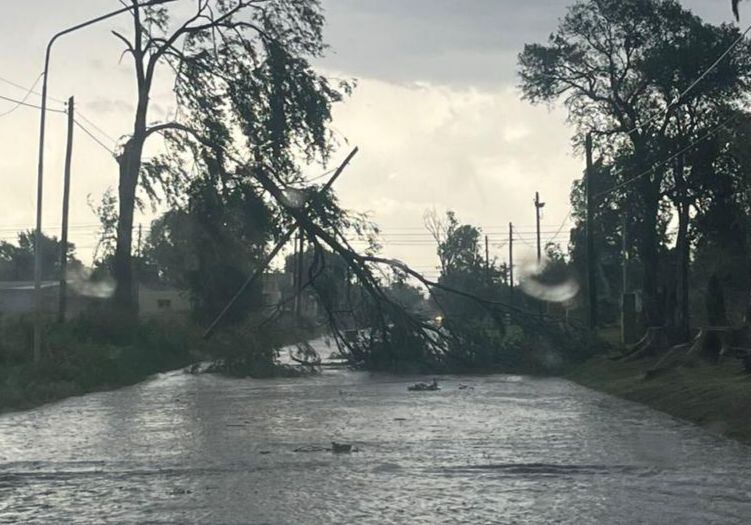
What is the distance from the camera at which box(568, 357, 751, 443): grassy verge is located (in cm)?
1456

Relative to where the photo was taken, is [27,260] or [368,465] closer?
[368,465]

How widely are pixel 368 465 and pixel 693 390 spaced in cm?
909

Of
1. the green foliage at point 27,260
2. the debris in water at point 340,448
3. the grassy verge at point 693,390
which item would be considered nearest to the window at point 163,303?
the green foliage at point 27,260

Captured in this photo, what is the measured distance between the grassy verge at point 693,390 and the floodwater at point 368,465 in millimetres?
491

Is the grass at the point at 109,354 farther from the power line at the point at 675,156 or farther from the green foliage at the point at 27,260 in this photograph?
the green foliage at the point at 27,260

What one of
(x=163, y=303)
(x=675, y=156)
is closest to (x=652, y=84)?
(x=675, y=156)

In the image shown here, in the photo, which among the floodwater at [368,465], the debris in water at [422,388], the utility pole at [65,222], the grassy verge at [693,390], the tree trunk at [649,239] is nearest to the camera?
the floodwater at [368,465]

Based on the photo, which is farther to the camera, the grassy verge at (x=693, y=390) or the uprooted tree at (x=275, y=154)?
the uprooted tree at (x=275, y=154)

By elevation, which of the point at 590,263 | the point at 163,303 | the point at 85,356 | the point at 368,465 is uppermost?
the point at 163,303

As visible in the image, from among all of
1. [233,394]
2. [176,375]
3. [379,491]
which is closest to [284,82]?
[176,375]

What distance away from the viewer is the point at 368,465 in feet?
35.2

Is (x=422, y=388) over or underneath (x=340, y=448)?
over

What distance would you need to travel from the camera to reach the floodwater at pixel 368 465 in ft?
27.0

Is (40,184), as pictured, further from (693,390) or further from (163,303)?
(163,303)
